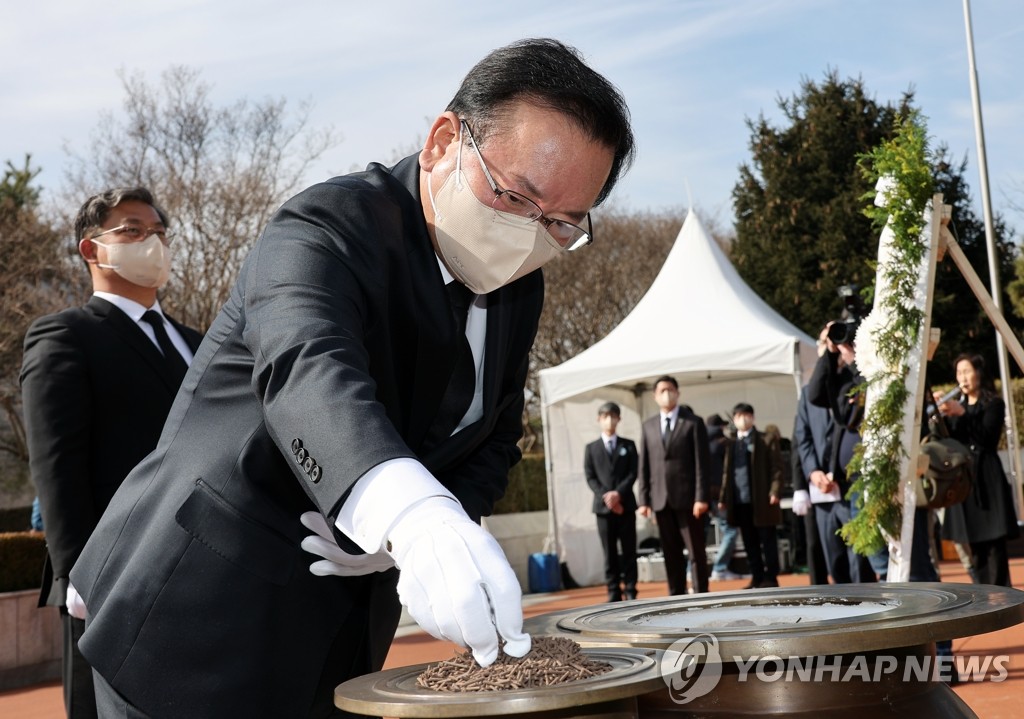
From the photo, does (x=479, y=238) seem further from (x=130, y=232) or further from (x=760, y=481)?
(x=760, y=481)

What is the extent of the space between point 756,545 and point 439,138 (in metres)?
10.5

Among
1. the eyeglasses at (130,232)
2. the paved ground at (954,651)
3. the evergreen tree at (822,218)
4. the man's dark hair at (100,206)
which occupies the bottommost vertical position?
the paved ground at (954,651)

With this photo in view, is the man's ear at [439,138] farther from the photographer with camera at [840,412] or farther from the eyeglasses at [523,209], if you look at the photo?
the photographer with camera at [840,412]

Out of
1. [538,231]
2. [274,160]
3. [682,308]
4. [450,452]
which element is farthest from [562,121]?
[274,160]

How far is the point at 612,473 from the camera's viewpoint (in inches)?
464

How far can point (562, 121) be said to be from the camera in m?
1.84

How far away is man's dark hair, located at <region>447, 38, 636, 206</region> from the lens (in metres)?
1.85

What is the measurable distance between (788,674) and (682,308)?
1236 centimetres

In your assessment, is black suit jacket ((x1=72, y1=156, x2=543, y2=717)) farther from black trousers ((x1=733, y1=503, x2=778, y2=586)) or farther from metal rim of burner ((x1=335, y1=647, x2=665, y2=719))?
black trousers ((x1=733, y1=503, x2=778, y2=586))

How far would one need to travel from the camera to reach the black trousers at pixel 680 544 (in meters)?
10.7

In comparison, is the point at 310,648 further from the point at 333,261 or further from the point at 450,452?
the point at 333,261

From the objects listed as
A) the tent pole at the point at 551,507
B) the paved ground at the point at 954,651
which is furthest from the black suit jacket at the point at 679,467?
the tent pole at the point at 551,507

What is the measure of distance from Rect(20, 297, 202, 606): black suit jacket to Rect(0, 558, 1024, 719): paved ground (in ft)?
4.08

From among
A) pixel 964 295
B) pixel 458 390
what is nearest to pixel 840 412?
pixel 458 390
